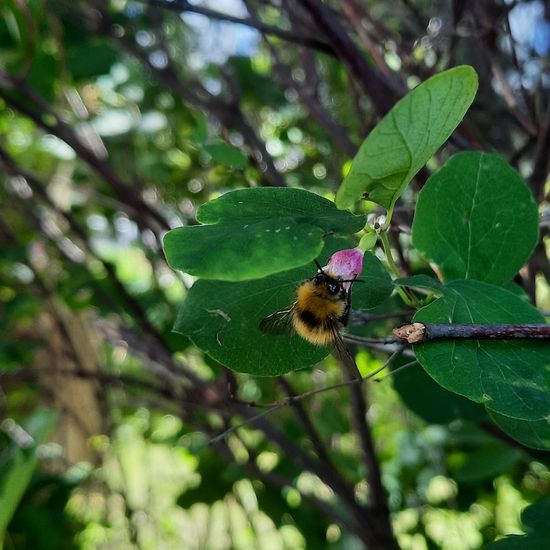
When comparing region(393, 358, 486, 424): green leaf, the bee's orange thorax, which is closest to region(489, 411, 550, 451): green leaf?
the bee's orange thorax

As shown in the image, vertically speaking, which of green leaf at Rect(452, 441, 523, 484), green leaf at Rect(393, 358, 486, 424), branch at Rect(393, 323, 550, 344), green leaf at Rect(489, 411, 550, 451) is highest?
branch at Rect(393, 323, 550, 344)

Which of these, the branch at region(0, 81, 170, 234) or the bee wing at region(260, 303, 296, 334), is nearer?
Answer: the bee wing at region(260, 303, 296, 334)

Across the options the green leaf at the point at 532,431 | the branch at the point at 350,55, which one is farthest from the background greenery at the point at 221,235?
the green leaf at the point at 532,431

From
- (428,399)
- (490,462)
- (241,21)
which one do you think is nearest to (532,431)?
(428,399)

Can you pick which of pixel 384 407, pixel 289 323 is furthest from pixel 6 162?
pixel 384 407

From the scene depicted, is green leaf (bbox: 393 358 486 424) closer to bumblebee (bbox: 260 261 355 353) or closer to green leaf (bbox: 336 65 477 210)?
bumblebee (bbox: 260 261 355 353)

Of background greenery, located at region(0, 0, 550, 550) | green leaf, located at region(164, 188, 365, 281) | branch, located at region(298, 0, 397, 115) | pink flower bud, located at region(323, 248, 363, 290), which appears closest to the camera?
green leaf, located at region(164, 188, 365, 281)

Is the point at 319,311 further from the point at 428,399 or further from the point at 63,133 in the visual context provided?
the point at 63,133
